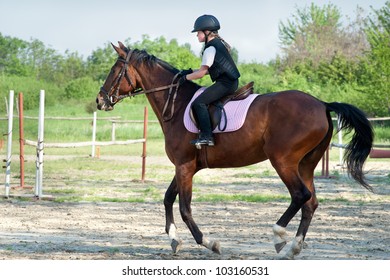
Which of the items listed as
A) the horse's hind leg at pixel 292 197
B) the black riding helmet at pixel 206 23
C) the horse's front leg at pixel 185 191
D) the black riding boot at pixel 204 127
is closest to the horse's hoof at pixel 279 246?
the horse's hind leg at pixel 292 197

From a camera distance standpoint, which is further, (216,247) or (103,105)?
(103,105)

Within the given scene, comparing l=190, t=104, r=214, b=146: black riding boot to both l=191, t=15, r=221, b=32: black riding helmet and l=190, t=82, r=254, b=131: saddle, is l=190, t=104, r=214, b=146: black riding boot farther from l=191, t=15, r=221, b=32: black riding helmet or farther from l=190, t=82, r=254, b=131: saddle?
l=191, t=15, r=221, b=32: black riding helmet

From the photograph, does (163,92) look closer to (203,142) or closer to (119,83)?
(119,83)

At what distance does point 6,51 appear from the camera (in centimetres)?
6819

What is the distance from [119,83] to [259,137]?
1.90 meters

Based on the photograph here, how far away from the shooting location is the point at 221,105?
9.63 m

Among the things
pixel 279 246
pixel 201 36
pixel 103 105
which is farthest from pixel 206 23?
pixel 279 246

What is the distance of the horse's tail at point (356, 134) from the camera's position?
9.70 m

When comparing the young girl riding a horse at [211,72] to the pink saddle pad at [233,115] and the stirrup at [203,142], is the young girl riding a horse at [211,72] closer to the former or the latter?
the stirrup at [203,142]

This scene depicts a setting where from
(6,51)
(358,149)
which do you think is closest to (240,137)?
(358,149)

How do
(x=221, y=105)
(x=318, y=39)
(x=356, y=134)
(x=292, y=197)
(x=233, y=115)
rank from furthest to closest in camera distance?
(x=318, y=39) < (x=356, y=134) < (x=221, y=105) < (x=233, y=115) < (x=292, y=197)

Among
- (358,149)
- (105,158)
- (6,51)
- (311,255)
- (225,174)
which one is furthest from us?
(6,51)

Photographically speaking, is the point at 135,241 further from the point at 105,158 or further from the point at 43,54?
the point at 43,54

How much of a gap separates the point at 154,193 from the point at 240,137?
7.48 m
